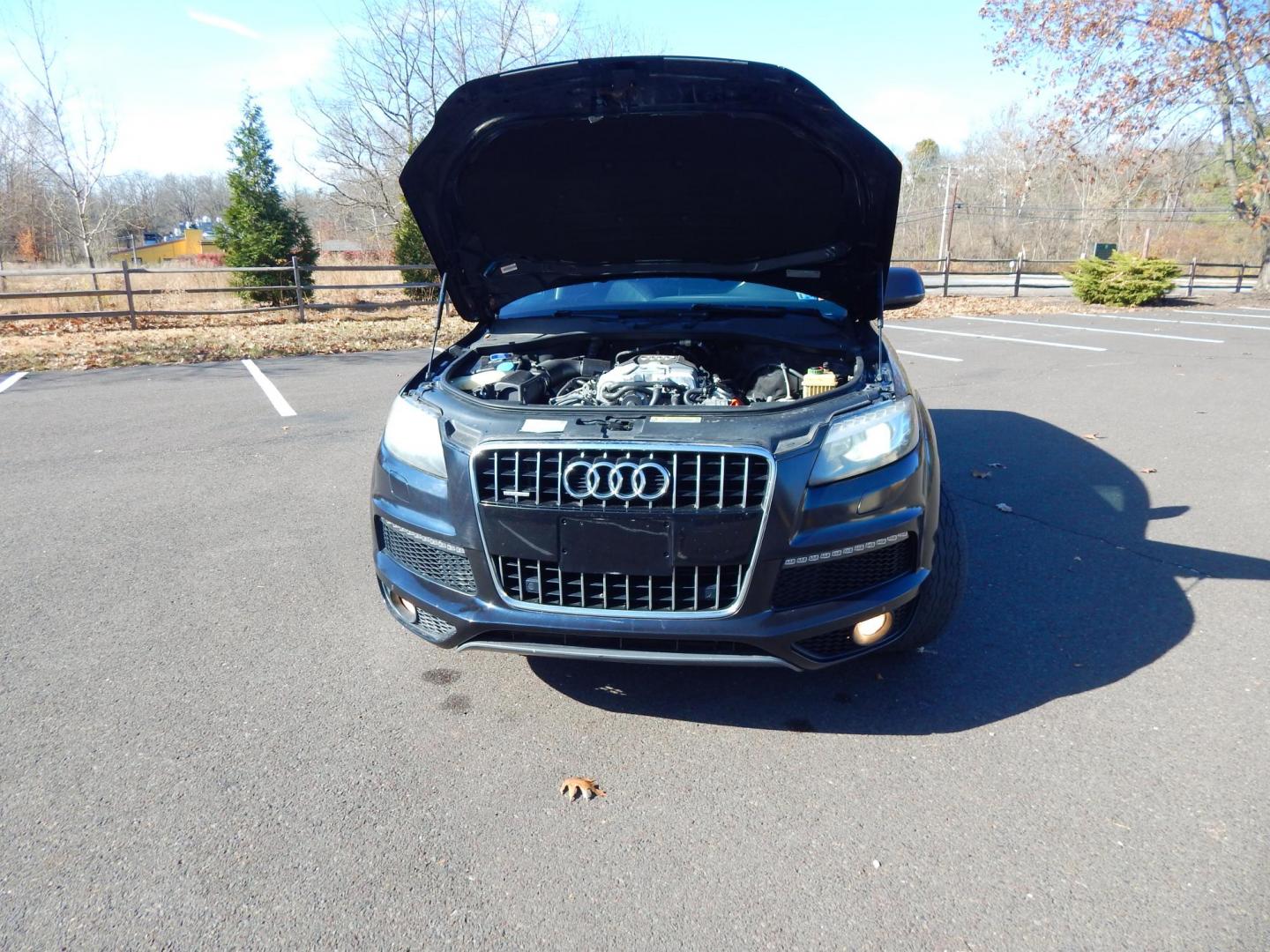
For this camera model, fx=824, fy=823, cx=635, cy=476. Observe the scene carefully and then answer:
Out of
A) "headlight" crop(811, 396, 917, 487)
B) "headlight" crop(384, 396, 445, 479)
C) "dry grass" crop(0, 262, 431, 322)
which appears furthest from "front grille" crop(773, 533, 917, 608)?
"dry grass" crop(0, 262, 431, 322)

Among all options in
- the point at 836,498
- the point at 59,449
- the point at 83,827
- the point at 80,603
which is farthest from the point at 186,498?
the point at 836,498

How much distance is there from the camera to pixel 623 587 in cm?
243

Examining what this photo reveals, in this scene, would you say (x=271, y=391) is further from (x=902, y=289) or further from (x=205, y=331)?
(x=902, y=289)

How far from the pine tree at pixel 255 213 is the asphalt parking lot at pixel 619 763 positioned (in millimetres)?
14793

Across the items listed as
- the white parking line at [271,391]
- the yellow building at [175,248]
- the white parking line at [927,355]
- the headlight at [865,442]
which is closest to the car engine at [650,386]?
the headlight at [865,442]

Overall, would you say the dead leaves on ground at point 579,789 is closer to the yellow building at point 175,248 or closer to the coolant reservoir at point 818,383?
the coolant reservoir at point 818,383

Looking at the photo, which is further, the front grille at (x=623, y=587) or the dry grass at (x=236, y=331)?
the dry grass at (x=236, y=331)

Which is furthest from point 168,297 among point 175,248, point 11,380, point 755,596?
point 175,248

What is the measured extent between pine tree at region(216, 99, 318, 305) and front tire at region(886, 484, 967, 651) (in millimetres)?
17171

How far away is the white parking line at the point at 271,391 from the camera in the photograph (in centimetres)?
754

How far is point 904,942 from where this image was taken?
1838 millimetres

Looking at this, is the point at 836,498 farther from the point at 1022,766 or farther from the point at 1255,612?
the point at 1255,612

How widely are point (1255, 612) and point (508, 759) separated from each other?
10.1 feet

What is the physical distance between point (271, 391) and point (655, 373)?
6.47 m
